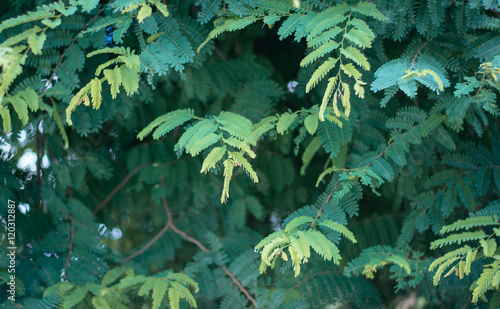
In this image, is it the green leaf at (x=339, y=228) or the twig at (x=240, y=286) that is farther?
the twig at (x=240, y=286)

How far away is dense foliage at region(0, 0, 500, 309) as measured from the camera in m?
1.57

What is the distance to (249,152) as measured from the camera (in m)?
1.45

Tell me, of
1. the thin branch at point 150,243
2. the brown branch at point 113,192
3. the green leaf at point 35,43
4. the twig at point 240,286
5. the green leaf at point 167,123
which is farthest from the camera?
the brown branch at point 113,192

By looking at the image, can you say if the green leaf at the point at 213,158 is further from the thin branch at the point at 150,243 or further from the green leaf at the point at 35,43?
the thin branch at the point at 150,243

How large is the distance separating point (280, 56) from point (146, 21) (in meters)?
1.21

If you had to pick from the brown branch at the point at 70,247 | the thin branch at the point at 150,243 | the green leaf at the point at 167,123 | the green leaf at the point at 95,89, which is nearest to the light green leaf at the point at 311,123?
the green leaf at the point at 167,123

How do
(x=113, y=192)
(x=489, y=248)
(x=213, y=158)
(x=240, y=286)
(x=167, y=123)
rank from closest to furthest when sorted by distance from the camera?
(x=213, y=158)
(x=489, y=248)
(x=167, y=123)
(x=240, y=286)
(x=113, y=192)

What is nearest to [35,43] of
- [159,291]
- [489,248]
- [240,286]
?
[159,291]

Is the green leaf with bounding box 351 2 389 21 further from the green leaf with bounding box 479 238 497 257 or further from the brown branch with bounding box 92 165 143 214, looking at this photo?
the brown branch with bounding box 92 165 143 214

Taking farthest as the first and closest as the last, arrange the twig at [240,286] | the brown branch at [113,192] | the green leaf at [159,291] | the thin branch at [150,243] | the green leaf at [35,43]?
the brown branch at [113,192], the thin branch at [150,243], the twig at [240,286], the green leaf at [159,291], the green leaf at [35,43]

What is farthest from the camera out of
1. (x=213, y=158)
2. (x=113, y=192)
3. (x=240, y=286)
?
(x=113, y=192)

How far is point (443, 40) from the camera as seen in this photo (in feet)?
5.90

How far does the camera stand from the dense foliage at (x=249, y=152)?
1.57 meters

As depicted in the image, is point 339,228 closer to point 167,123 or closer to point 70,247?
point 167,123
